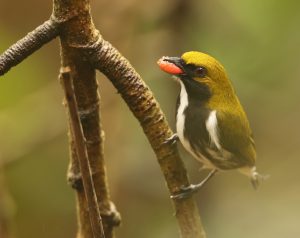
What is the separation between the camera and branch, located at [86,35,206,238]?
888 millimetres

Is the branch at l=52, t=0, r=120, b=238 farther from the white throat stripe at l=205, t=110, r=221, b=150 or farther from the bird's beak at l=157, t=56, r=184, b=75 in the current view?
the white throat stripe at l=205, t=110, r=221, b=150

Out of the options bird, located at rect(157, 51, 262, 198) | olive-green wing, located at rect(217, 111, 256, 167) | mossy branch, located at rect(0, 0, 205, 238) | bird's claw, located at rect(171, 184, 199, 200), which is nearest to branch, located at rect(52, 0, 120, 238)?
mossy branch, located at rect(0, 0, 205, 238)

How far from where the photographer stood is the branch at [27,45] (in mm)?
828

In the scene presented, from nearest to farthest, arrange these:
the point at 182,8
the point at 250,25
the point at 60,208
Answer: the point at 250,25, the point at 182,8, the point at 60,208

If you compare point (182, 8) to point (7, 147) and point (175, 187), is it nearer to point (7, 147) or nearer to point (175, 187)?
point (7, 147)

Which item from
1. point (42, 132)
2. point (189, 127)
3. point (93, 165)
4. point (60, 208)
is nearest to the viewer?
point (93, 165)

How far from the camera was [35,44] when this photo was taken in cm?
84

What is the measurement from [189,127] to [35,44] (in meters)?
0.48

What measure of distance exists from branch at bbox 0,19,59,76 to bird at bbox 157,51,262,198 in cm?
36

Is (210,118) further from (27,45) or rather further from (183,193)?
(27,45)

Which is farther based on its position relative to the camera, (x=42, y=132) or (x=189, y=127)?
(x=42, y=132)

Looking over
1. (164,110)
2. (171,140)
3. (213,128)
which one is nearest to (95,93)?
(171,140)

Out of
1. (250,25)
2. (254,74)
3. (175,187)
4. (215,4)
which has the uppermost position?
(215,4)

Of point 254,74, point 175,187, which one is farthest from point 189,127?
point 254,74
